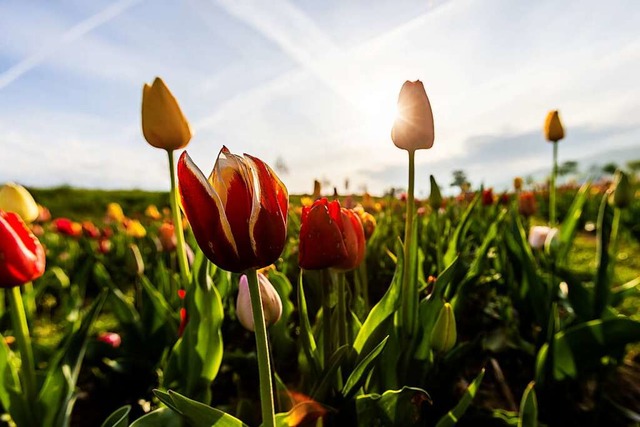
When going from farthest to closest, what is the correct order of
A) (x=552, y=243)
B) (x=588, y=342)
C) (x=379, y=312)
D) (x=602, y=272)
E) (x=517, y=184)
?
(x=517, y=184) → (x=552, y=243) → (x=602, y=272) → (x=588, y=342) → (x=379, y=312)

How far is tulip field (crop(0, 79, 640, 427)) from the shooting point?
540mm

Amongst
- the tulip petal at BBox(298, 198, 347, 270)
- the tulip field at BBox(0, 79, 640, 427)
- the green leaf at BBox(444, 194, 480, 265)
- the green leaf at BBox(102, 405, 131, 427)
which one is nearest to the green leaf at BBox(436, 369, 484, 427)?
the tulip field at BBox(0, 79, 640, 427)

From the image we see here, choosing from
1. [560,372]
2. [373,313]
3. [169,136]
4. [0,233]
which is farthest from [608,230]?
[0,233]

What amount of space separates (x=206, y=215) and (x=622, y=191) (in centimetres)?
150

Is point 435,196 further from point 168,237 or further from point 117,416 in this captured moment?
point 168,237

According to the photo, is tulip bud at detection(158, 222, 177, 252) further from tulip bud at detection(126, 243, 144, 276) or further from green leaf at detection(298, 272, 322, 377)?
green leaf at detection(298, 272, 322, 377)

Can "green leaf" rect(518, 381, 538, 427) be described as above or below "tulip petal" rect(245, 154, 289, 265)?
below

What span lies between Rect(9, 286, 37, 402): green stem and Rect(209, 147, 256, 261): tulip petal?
2.62 feet

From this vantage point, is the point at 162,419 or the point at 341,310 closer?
the point at 162,419

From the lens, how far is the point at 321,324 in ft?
3.23

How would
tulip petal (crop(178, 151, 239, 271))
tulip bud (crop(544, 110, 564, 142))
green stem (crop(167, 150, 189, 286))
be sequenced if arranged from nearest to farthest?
1. tulip petal (crop(178, 151, 239, 271))
2. green stem (crop(167, 150, 189, 286))
3. tulip bud (crop(544, 110, 564, 142))

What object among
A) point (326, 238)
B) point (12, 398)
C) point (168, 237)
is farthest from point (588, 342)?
point (168, 237)

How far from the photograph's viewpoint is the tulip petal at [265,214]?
51cm

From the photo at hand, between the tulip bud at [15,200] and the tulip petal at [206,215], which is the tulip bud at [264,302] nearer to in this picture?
the tulip petal at [206,215]
